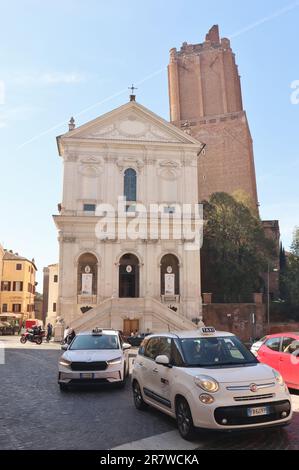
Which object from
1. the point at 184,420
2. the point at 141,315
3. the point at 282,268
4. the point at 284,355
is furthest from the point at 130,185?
the point at 184,420

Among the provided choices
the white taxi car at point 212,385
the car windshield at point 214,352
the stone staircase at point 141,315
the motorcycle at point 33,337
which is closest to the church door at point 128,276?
the stone staircase at point 141,315

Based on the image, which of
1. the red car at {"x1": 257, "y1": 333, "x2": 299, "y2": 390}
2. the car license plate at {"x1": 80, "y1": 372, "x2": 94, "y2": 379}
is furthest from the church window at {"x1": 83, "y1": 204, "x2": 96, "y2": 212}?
the car license plate at {"x1": 80, "y1": 372, "x2": 94, "y2": 379}

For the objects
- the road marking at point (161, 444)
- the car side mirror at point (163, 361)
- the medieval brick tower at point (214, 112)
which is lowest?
the road marking at point (161, 444)

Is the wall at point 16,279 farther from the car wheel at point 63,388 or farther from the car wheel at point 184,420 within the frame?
the car wheel at point 184,420

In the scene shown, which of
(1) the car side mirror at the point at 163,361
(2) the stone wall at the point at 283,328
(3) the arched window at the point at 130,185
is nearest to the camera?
(1) the car side mirror at the point at 163,361

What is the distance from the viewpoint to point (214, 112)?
58.0 metres

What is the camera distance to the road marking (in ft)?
19.7

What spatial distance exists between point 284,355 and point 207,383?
492 centimetres

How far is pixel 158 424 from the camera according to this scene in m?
7.33

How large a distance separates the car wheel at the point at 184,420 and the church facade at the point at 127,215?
24761 mm

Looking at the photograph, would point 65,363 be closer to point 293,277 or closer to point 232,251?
point 232,251

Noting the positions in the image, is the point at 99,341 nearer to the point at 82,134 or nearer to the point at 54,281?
the point at 82,134

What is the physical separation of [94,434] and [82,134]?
3241 centimetres

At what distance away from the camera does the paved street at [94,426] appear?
6.15 m
